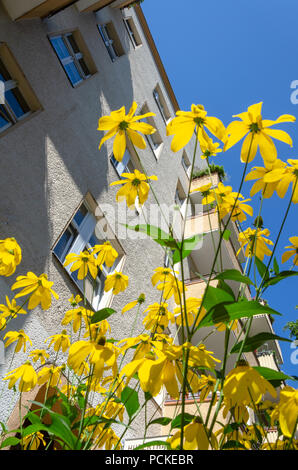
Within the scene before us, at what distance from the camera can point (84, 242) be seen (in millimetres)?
4348

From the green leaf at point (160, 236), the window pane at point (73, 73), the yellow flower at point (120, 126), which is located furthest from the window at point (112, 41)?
the green leaf at point (160, 236)

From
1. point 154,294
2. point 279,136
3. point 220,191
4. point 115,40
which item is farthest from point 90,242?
point 115,40

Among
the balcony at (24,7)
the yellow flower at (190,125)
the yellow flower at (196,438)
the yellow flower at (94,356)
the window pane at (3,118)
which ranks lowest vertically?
the yellow flower at (196,438)

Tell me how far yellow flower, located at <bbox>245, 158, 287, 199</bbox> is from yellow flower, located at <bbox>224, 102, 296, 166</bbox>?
0.08 ft

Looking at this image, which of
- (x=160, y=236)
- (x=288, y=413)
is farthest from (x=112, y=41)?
(x=288, y=413)

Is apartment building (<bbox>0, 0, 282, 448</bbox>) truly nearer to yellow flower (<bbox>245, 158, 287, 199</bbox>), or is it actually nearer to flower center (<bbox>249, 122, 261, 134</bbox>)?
yellow flower (<bbox>245, 158, 287, 199</bbox>)

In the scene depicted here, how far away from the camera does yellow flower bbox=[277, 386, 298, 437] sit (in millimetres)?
647

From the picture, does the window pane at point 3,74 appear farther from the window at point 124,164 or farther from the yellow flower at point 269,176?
the yellow flower at point 269,176

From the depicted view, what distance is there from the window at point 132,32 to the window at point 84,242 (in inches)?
232

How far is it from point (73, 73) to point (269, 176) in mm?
5241

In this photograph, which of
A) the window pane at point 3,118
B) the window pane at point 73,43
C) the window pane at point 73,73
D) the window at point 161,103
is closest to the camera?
the window pane at point 3,118

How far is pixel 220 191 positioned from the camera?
4.51 ft

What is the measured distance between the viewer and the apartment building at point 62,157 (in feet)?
10.8
